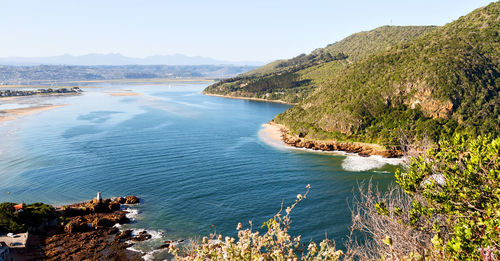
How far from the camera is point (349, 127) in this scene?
6475cm

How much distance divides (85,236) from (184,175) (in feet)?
56.6

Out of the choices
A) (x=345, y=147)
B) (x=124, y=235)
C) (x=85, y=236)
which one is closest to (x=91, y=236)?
(x=85, y=236)

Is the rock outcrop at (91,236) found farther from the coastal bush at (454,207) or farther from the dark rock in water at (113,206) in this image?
the coastal bush at (454,207)

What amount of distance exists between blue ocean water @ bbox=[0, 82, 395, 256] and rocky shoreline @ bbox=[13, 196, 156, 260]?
268 cm

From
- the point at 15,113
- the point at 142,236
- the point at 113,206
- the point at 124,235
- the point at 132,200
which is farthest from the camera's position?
the point at 15,113

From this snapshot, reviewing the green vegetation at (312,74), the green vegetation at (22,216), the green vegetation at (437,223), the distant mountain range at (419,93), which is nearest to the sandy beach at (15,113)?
the green vegetation at (22,216)

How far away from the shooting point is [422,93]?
63906mm

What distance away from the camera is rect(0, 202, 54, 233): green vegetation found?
95.2ft

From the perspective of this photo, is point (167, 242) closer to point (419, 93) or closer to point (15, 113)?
point (419, 93)

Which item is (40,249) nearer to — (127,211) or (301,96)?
(127,211)

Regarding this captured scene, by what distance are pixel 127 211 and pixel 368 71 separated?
67.7 meters

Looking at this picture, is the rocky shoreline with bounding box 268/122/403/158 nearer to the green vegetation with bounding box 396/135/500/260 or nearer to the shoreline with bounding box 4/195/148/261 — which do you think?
the shoreline with bounding box 4/195/148/261

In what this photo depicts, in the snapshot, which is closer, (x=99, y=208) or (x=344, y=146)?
(x=99, y=208)

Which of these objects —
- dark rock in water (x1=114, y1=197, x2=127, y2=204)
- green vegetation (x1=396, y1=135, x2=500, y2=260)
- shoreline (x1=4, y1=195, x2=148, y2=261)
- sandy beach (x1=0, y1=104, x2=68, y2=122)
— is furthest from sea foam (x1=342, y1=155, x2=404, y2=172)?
sandy beach (x1=0, y1=104, x2=68, y2=122)
